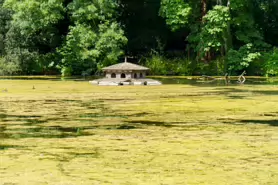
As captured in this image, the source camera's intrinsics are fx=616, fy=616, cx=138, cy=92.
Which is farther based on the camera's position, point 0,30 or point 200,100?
point 0,30

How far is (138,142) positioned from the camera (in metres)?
9.86

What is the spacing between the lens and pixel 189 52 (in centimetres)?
4419

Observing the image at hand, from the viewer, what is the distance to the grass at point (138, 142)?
7289 mm

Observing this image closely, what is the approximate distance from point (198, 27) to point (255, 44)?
3.90 m

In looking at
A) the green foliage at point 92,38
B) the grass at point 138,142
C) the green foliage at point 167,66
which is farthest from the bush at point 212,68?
the grass at point 138,142

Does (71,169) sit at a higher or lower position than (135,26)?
lower

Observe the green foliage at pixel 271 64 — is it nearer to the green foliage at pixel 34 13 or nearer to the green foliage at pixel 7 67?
the green foliage at pixel 34 13

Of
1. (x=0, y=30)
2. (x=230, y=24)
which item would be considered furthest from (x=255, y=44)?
(x=0, y=30)

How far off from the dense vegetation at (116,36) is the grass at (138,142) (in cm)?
2000

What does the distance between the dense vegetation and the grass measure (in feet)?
65.6

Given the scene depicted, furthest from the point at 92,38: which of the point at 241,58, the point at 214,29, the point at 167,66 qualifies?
the point at 241,58

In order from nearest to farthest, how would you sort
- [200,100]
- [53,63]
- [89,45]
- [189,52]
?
[200,100]
[89,45]
[53,63]
[189,52]

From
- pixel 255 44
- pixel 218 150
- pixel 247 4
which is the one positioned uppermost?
pixel 247 4

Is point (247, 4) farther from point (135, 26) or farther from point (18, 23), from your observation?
point (18, 23)
